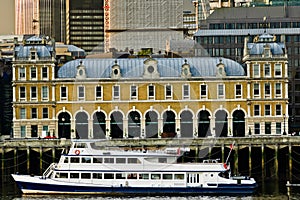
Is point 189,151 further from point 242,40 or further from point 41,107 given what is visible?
point 242,40

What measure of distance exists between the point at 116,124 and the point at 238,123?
15.5 meters

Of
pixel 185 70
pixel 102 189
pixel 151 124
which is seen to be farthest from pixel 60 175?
pixel 185 70

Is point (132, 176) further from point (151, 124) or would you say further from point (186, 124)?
point (186, 124)

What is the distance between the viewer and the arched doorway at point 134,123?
475 ft

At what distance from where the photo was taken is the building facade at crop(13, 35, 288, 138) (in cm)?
14475

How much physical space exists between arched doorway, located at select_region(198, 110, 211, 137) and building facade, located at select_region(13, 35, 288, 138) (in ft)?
0.17

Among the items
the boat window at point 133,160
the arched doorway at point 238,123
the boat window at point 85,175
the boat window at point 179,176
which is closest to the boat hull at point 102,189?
the boat window at point 85,175

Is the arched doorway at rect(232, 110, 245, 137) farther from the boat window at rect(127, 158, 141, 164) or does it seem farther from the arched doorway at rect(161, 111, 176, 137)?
the boat window at rect(127, 158, 141, 164)

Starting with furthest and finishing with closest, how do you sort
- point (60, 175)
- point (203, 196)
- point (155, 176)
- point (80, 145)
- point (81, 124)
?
point (81, 124), point (80, 145), point (155, 176), point (60, 175), point (203, 196)

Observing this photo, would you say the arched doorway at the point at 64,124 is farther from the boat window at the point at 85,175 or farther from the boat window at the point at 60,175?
the boat window at the point at 85,175

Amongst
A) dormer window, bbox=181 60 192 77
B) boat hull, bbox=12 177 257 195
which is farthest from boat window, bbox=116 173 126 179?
dormer window, bbox=181 60 192 77

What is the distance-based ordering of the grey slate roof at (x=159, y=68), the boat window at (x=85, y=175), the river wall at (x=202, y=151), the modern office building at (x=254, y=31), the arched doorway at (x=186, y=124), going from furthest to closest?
the modern office building at (x=254, y=31)
the grey slate roof at (x=159, y=68)
the arched doorway at (x=186, y=124)
the river wall at (x=202, y=151)
the boat window at (x=85, y=175)

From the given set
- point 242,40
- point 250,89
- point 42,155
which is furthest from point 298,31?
point 42,155

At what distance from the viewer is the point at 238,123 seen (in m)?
145
